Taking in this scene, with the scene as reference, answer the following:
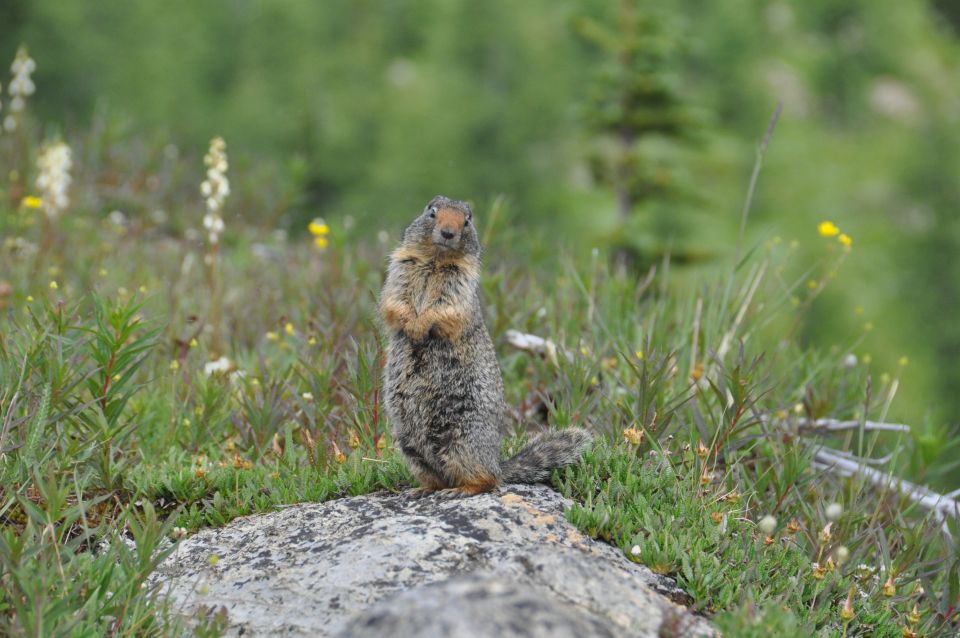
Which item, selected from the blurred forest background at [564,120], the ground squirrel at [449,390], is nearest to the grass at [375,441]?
the ground squirrel at [449,390]

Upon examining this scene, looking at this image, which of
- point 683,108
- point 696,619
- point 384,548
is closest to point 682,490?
point 696,619

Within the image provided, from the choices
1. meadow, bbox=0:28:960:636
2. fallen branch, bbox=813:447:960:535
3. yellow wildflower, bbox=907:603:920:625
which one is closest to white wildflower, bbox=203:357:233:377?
meadow, bbox=0:28:960:636

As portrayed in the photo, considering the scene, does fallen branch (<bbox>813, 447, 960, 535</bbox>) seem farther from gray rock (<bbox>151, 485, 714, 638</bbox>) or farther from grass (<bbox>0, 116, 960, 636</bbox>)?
gray rock (<bbox>151, 485, 714, 638</bbox>)

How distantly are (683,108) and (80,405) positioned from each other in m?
17.5

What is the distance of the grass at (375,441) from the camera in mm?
4188

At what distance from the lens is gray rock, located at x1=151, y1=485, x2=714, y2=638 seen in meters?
3.83

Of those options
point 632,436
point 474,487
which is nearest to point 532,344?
point 632,436

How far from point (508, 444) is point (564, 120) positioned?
2323 centimetres

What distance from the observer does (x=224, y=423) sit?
5.84 meters

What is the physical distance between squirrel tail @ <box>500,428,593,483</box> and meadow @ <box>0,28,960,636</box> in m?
0.13

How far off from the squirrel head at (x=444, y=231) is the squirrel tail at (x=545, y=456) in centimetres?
108

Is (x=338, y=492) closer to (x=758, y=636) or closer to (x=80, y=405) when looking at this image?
(x=80, y=405)

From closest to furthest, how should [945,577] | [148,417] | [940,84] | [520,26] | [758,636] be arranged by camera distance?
[758,636] → [945,577] → [148,417] → [520,26] → [940,84]

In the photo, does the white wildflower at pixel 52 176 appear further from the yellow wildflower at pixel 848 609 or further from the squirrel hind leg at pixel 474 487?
the yellow wildflower at pixel 848 609
